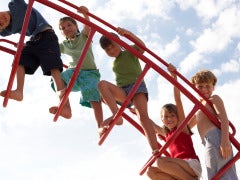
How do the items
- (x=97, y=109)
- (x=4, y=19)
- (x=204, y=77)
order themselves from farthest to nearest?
(x=97, y=109) < (x=4, y=19) < (x=204, y=77)

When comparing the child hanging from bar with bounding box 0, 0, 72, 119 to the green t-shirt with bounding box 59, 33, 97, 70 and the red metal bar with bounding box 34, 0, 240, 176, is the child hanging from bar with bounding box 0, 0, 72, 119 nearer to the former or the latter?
the green t-shirt with bounding box 59, 33, 97, 70

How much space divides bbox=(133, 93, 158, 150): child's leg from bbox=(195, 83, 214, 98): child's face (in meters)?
0.58

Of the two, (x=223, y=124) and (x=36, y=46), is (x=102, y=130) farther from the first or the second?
(x=36, y=46)

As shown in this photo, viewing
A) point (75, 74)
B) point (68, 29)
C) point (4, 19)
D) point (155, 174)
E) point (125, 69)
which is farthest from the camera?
point (68, 29)

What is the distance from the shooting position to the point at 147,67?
4281mm

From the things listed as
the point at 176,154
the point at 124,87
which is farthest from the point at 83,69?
the point at 176,154

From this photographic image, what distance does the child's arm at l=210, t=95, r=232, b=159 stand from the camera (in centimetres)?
437

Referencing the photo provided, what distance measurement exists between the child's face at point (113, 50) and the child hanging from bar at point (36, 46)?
536 mm

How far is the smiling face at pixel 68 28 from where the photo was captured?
5410mm

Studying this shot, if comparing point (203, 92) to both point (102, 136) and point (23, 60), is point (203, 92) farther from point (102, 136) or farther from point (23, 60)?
point (23, 60)

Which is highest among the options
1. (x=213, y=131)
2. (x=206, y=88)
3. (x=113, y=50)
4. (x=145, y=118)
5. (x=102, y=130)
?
(x=206, y=88)

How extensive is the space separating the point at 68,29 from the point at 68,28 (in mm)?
11

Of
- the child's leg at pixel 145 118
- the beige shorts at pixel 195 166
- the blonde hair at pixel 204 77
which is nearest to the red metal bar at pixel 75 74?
the child's leg at pixel 145 118

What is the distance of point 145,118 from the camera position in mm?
4918
